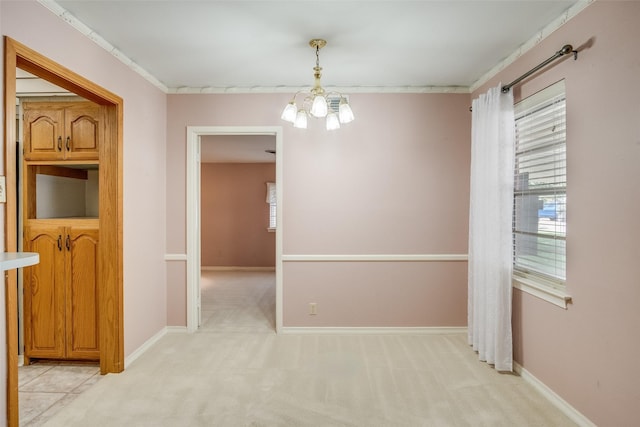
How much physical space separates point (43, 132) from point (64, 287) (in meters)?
1.26

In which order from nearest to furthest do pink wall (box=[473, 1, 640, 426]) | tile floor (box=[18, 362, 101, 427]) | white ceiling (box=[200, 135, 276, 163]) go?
pink wall (box=[473, 1, 640, 426]), tile floor (box=[18, 362, 101, 427]), white ceiling (box=[200, 135, 276, 163])

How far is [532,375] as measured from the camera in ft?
8.32

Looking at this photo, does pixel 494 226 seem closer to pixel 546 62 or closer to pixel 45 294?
pixel 546 62

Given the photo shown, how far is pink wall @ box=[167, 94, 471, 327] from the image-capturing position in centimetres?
354

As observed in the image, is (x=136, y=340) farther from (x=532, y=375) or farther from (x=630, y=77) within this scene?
(x=630, y=77)

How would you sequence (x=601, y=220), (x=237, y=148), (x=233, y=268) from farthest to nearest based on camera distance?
(x=233, y=268), (x=237, y=148), (x=601, y=220)

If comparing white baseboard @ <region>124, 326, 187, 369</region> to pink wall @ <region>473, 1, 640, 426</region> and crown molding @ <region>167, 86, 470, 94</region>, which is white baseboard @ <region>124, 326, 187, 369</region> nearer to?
crown molding @ <region>167, 86, 470, 94</region>

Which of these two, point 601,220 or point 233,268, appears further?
point 233,268

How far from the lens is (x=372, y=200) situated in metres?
3.56

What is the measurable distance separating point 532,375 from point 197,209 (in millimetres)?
3275

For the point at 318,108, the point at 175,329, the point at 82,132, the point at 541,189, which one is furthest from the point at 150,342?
the point at 541,189

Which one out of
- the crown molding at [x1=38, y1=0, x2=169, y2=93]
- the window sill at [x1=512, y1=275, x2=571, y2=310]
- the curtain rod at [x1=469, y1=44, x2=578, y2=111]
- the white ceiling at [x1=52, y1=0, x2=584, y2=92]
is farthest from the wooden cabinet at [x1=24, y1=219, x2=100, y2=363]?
the curtain rod at [x1=469, y1=44, x2=578, y2=111]

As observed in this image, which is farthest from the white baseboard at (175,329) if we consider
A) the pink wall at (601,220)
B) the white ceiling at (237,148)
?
the pink wall at (601,220)

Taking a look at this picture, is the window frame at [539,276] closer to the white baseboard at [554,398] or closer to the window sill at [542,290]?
the window sill at [542,290]
